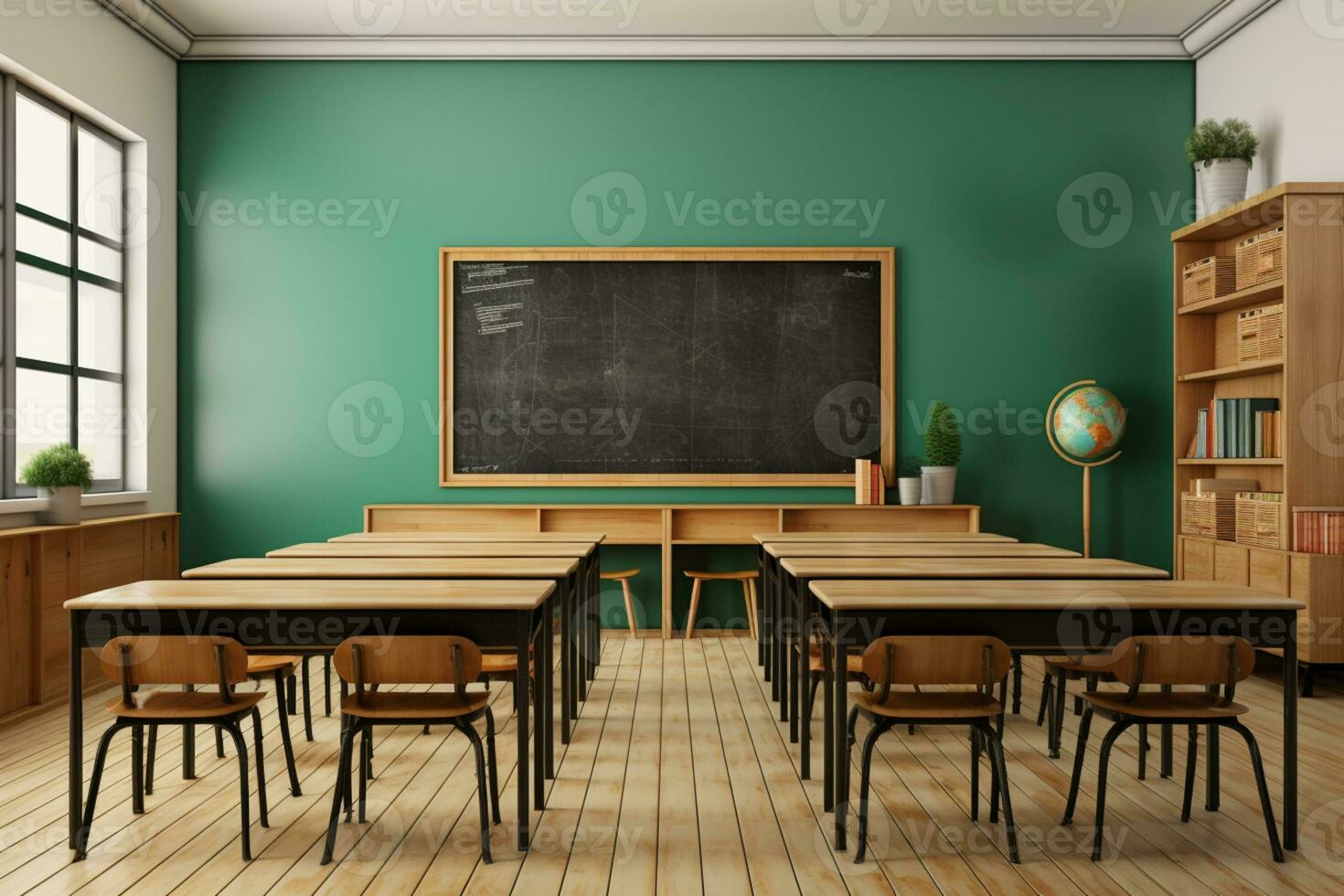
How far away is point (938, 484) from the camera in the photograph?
597 centimetres

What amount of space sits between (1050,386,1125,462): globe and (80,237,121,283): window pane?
5981 mm

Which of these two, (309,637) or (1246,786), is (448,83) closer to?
(309,637)

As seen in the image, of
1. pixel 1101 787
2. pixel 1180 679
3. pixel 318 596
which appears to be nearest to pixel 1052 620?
pixel 1180 679

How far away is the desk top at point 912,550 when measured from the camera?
3.99 metres

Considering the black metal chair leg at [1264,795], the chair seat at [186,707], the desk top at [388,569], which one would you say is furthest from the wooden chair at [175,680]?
the black metal chair leg at [1264,795]

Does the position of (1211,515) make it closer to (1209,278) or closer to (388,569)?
(1209,278)

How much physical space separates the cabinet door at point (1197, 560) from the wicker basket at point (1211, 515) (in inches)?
2.3

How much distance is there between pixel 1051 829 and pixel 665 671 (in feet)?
8.50

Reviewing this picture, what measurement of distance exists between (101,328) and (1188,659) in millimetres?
5984

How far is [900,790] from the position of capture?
3156 mm

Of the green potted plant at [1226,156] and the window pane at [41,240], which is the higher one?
the green potted plant at [1226,156]

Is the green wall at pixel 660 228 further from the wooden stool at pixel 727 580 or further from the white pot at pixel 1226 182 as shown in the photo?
the white pot at pixel 1226 182

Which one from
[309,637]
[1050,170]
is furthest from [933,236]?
[309,637]

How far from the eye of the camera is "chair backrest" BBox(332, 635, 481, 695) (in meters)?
2.51
